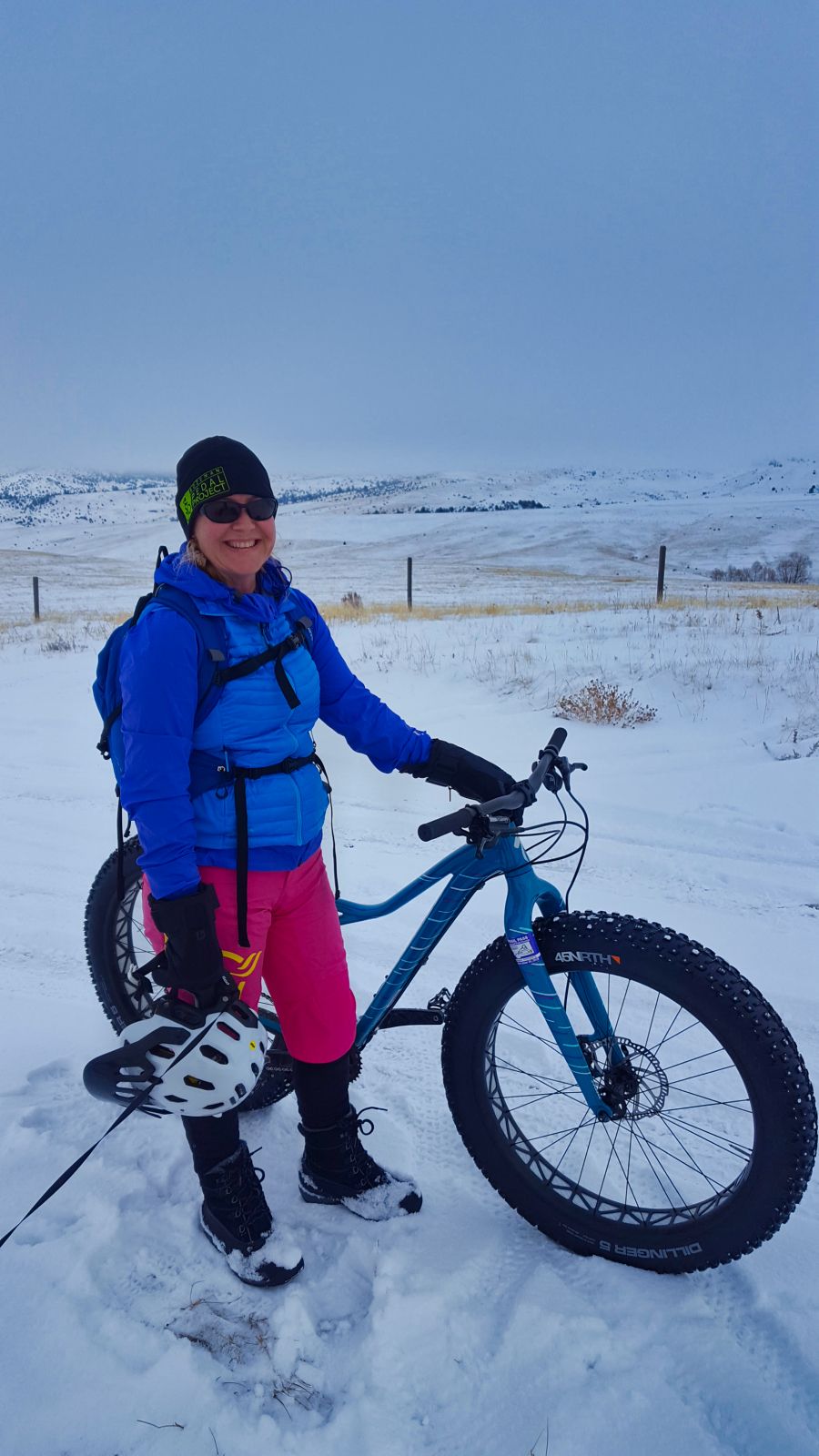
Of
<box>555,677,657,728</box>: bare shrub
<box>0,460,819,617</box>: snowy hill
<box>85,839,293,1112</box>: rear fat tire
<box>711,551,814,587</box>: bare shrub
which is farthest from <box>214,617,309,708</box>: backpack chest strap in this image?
<box>711,551,814,587</box>: bare shrub

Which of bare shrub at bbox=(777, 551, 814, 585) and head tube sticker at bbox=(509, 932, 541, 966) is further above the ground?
bare shrub at bbox=(777, 551, 814, 585)

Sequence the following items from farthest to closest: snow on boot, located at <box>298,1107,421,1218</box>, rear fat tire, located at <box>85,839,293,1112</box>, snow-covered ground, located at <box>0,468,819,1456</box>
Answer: rear fat tire, located at <box>85,839,293,1112</box>
snow on boot, located at <box>298,1107,421,1218</box>
snow-covered ground, located at <box>0,468,819,1456</box>

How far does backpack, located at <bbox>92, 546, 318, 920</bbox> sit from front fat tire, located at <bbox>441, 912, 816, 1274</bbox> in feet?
2.69

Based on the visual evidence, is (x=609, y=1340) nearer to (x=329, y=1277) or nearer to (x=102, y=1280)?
(x=329, y=1277)

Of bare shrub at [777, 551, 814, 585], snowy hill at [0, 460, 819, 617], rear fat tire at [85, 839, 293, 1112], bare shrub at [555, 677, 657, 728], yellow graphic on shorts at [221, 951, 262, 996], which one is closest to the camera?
yellow graphic on shorts at [221, 951, 262, 996]

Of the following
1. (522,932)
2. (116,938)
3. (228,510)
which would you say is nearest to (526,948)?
(522,932)

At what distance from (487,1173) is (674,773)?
413cm

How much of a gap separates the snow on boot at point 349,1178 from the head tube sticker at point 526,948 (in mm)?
898

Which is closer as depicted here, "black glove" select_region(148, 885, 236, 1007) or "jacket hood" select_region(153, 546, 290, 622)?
"black glove" select_region(148, 885, 236, 1007)

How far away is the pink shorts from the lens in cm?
222

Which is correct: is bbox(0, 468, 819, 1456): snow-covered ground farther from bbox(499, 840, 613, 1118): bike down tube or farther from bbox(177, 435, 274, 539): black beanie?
bbox(177, 435, 274, 539): black beanie

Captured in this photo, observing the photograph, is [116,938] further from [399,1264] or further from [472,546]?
[472,546]

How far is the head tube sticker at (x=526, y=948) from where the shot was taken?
7.00 feet

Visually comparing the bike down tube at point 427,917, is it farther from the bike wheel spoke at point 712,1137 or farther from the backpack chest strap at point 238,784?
the bike wheel spoke at point 712,1137
